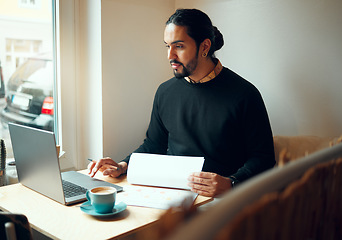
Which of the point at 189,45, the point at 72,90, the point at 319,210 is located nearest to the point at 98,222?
the point at 319,210

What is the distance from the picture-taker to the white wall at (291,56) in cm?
173

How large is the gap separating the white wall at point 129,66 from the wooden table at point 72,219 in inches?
32.2

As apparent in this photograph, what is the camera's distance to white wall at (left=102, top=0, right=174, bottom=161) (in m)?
2.06

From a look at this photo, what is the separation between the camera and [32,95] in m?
2.02

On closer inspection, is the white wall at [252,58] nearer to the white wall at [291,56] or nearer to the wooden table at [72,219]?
the white wall at [291,56]

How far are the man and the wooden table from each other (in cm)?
35

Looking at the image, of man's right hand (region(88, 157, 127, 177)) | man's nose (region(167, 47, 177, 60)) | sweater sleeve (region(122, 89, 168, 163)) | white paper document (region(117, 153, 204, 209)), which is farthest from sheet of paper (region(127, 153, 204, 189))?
man's nose (region(167, 47, 177, 60))

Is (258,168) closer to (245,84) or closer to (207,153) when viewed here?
(207,153)

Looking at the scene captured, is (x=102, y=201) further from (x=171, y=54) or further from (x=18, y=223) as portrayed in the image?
(x=171, y=54)

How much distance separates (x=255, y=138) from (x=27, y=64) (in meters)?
1.28

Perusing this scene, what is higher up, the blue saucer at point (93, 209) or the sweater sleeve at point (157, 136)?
the sweater sleeve at point (157, 136)

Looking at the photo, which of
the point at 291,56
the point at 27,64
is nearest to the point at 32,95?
the point at 27,64

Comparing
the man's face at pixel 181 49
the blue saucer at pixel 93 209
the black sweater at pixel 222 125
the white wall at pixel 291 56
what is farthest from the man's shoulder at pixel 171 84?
the blue saucer at pixel 93 209

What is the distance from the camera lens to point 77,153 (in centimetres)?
216
